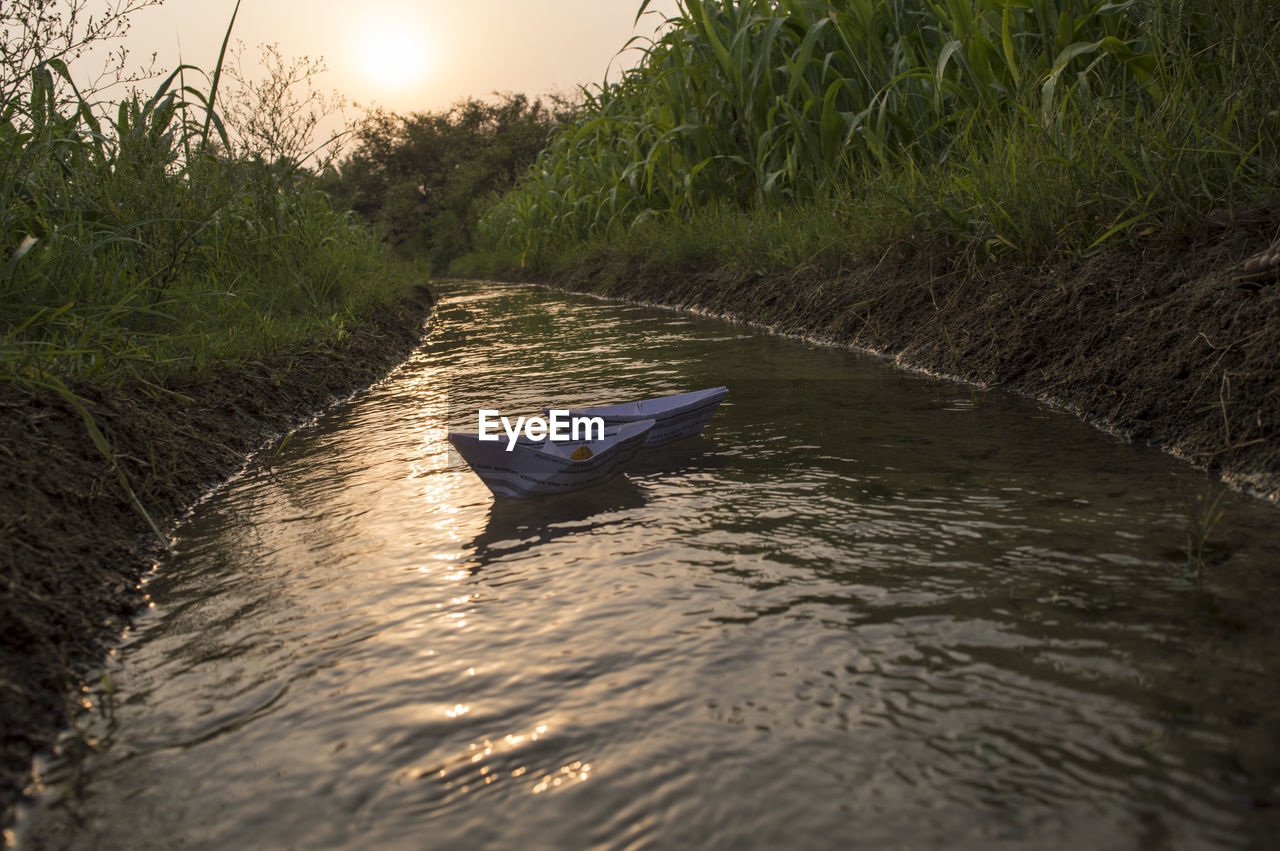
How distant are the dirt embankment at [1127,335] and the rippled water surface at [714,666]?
0.24 m

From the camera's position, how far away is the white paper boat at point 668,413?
409 cm

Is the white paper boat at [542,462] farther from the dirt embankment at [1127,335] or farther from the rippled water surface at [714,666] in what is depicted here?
the dirt embankment at [1127,335]

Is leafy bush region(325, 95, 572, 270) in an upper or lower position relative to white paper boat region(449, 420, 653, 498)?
upper

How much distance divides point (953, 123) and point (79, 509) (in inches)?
259

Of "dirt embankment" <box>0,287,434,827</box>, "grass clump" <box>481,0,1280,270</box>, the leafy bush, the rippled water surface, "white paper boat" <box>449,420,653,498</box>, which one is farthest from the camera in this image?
the leafy bush

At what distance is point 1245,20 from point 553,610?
4.20m

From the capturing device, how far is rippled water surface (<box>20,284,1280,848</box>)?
177 centimetres

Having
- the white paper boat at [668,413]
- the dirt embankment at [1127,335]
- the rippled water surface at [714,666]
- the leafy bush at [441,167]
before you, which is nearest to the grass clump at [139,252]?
the rippled water surface at [714,666]

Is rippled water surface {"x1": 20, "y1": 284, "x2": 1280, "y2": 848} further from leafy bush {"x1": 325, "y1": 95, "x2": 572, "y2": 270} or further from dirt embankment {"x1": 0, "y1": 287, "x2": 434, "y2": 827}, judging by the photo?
leafy bush {"x1": 325, "y1": 95, "x2": 572, "y2": 270}

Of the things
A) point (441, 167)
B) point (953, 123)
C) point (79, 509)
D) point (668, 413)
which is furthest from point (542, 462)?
point (441, 167)

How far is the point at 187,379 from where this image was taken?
471 cm

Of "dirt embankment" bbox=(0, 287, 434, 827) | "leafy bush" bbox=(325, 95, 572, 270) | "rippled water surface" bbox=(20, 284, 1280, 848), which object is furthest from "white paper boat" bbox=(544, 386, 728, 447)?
"leafy bush" bbox=(325, 95, 572, 270)

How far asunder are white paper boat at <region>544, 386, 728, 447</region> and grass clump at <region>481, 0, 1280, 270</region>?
2077 mm

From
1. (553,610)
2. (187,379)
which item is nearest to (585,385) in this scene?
(187,379)
